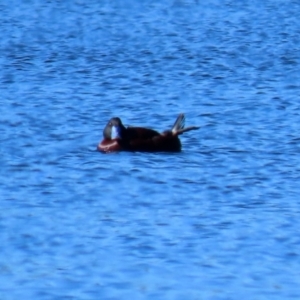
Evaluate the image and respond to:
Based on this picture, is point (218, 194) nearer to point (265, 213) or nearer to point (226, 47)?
point (265, 213)

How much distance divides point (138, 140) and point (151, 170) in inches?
47.1

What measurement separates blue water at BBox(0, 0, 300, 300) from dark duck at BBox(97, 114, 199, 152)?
Answer: 14 cm

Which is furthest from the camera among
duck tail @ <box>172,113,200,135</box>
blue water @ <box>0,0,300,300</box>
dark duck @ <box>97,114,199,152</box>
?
duck tail @ <box>172,113,200,135</box>

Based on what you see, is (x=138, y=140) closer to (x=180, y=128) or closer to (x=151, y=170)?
(x=180, y=128)

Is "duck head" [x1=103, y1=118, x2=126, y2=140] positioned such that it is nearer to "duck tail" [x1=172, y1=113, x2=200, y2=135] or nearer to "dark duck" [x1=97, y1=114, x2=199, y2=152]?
"dark duck" [x1=97, y1=114, x2=199, y2=152]

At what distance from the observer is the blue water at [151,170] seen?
9.01 meters

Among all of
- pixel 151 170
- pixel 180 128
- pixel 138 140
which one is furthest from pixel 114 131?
pixel 151 170

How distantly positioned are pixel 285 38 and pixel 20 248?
53.9 feet

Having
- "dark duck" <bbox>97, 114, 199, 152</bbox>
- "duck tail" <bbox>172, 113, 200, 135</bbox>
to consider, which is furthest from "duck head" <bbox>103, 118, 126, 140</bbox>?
"duck tail" <bbox>172, 113, 200, 135</bbox>

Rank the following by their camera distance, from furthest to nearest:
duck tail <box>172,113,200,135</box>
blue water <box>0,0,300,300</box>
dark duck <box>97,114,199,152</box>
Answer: duck tail <box>172,113,200,135</box> < dark duck <box>97,114,199,152</box> < blue water <box>0,0,300,300</box>

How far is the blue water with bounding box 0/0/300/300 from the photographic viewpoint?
9.01 metres

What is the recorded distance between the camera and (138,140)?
14070mm

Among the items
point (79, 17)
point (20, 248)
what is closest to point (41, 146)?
point (20, 248)

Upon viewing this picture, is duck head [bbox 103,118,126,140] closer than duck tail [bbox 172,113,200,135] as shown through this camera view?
Yes
